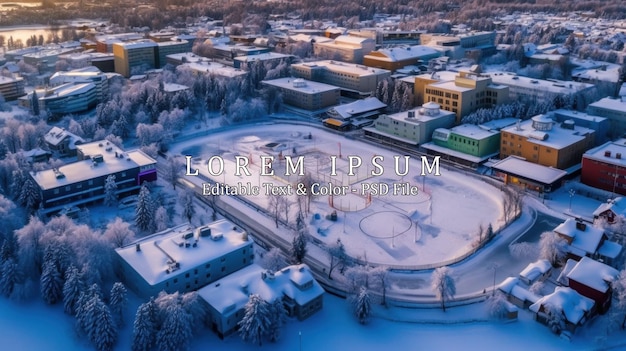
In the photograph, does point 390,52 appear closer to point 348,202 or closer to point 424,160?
point 424,160

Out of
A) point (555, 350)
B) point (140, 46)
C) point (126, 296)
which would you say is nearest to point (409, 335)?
point (555, 350)

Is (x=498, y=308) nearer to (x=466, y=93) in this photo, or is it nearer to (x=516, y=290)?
(x=516, y=290)

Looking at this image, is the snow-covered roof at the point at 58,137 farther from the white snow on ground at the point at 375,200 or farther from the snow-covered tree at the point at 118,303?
the snow-covered tree at the point at 118,303

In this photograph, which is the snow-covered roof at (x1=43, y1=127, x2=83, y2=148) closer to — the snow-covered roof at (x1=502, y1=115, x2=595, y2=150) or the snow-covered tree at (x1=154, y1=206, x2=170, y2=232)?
the snow-covered tree at (x1=154, y1=206, x2=170, y2=232)

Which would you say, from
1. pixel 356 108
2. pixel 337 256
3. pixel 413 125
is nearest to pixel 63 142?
pixel 337 256

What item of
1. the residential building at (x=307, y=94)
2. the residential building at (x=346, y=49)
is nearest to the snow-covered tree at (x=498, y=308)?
the residential building at (x=307, y=94)
